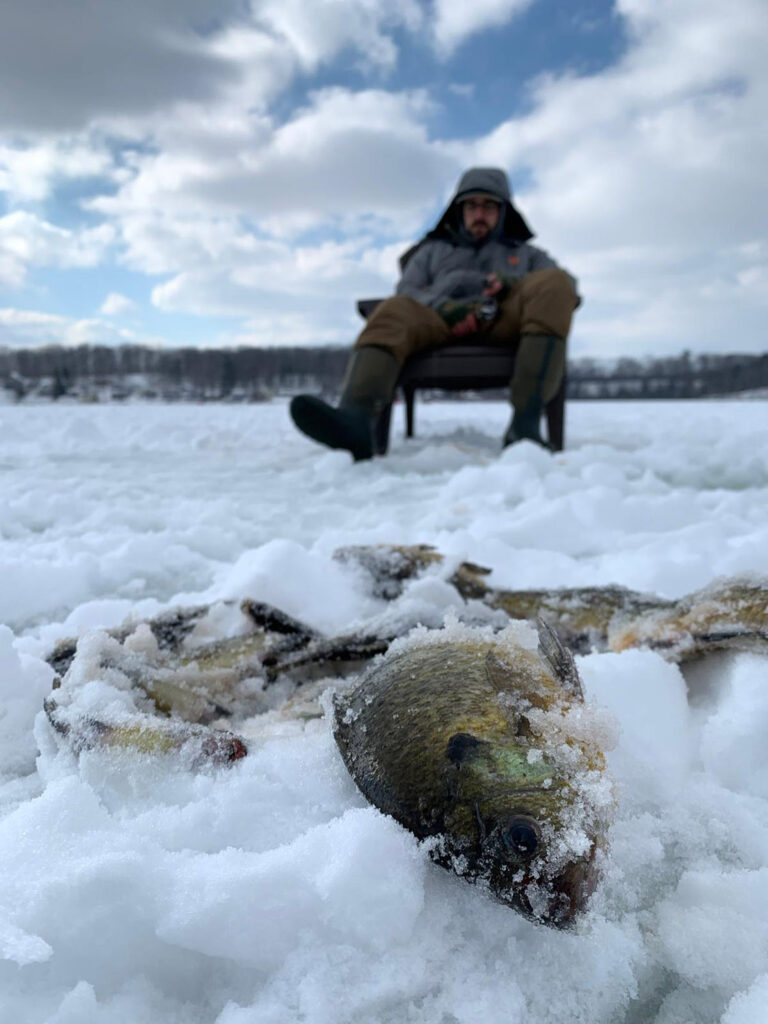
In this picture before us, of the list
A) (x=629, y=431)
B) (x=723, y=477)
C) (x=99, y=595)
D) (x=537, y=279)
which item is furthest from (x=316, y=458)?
(x=629, y=431)

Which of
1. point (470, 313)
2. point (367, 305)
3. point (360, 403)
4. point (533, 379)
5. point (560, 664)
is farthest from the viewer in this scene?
point (367, 305)

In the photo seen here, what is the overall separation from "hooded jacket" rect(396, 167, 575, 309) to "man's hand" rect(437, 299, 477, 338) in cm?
8

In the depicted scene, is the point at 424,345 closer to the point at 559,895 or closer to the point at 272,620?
the point at 272,620

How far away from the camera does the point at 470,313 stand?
5.16m

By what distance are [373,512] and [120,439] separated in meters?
5.28

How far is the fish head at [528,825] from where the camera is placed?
2.30ft

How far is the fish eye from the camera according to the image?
70 cm

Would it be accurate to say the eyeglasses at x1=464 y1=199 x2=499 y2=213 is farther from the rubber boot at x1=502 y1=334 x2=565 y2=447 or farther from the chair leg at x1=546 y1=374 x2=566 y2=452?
the chair leg at x1=546 y1=374 x2=566 y2=452

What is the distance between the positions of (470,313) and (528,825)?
4.84 m

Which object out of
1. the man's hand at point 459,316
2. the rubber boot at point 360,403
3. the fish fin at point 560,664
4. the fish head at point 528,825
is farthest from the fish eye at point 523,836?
the man's hand at point 459,316

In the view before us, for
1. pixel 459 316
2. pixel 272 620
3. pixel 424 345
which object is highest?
pixel 459 316

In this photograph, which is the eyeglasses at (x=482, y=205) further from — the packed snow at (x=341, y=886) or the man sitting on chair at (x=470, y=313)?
the packed snow at (x=341, y=886)

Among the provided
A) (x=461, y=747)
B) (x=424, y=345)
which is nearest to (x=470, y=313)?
(x=424, y=345)

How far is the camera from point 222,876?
786 millimetres
